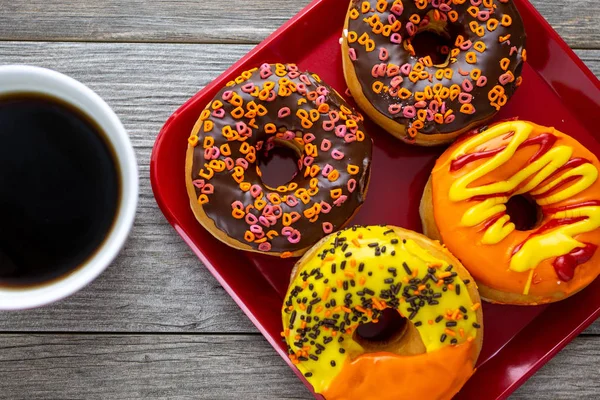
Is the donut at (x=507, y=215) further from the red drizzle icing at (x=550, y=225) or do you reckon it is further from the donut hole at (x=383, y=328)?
Result: the donut hole at (x=383, y=328)

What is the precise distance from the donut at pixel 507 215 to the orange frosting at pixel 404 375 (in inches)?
7.2

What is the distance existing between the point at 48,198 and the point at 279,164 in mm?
504

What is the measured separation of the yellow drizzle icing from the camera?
1213 millimetres

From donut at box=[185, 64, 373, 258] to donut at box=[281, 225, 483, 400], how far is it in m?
0.08

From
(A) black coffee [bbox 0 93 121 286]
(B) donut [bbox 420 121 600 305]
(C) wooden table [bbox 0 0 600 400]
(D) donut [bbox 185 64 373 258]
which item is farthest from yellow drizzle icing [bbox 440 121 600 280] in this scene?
(A) black coffee [bbox 0 93 121 286]

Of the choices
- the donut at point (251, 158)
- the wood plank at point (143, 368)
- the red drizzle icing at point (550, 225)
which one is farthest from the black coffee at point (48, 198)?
the red drizzle icing at point (550, 225)

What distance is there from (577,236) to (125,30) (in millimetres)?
1095

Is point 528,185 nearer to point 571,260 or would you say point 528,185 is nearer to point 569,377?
point 571,260

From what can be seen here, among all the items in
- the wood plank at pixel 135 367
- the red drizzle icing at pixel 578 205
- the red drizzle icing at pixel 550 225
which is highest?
the red drizzle icing at pixel 578 205

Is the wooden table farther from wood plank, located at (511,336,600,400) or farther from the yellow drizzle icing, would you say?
the yellow drizzle icing

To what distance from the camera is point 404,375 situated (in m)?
1.18

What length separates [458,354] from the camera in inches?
46.5

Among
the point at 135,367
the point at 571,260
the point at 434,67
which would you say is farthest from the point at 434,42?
the point at 135,367

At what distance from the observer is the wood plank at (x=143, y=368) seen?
1.36 meters
